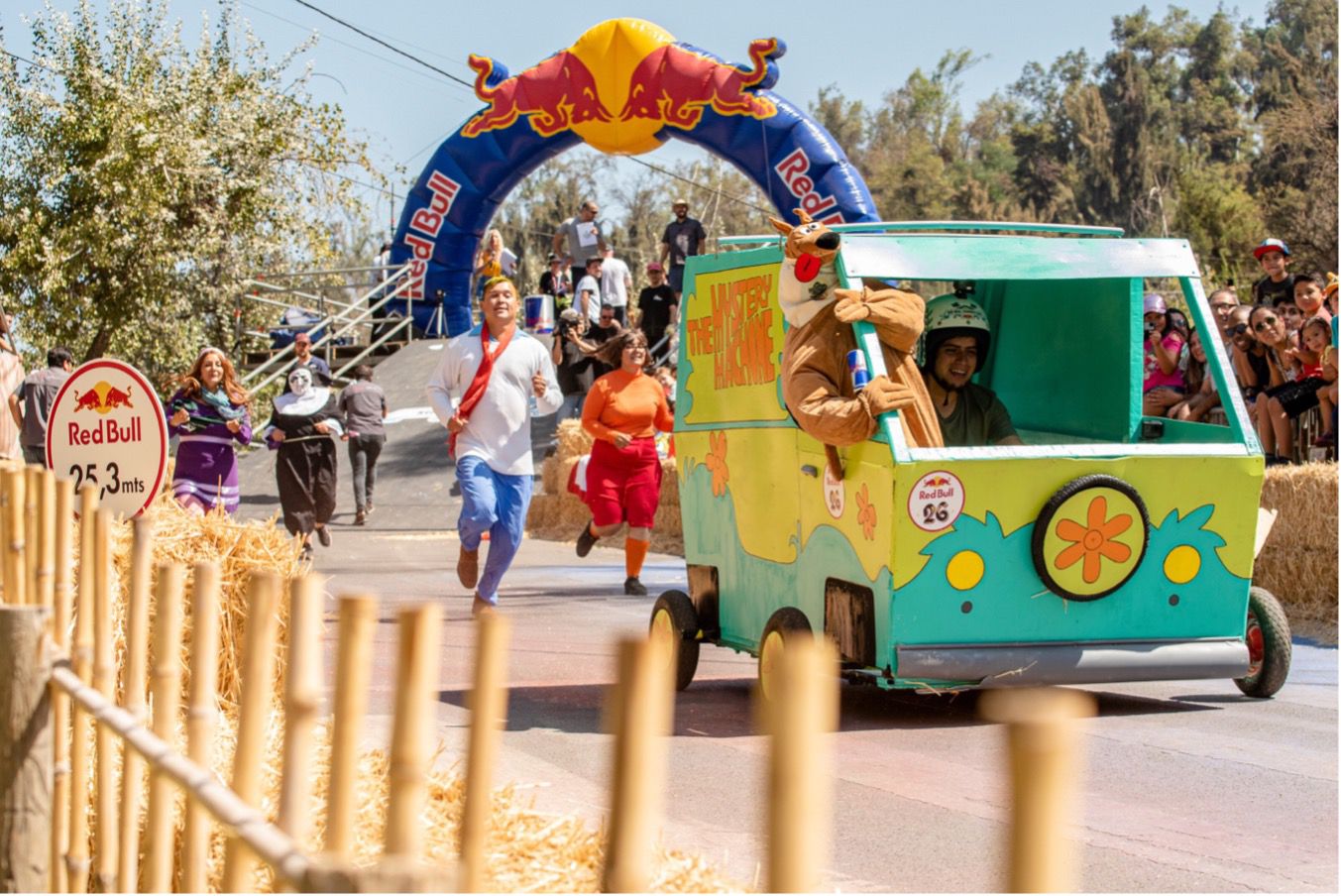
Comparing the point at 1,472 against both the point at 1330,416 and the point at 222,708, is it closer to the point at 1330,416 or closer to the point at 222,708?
the point at 222,708

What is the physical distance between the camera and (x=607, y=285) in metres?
24.3

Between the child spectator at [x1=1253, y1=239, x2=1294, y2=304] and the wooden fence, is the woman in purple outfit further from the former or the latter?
the child spectator at [x1=1253, y1=239, x2=1294, y2=304]

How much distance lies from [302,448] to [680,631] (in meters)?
7.96

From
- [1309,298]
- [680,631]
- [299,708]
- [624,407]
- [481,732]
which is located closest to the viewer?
[481,732]

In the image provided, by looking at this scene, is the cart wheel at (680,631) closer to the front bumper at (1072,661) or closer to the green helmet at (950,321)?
the front bumper at (1072,661)

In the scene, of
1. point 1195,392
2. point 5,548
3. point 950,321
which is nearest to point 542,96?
point 1195,392

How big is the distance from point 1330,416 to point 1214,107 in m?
65.7

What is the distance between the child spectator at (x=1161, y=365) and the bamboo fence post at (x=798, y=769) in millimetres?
12881

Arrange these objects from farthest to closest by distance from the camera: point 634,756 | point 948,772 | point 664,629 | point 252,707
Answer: point 664,629 < point 948,772 < point 252,707 < point 634,756

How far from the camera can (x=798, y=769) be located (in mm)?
2133

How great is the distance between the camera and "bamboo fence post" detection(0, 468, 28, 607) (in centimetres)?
500

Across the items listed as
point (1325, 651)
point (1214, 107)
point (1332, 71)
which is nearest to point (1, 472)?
point (1325, 651)

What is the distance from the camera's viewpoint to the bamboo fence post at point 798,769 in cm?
210

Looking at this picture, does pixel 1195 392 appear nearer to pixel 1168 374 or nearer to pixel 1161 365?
pixel 1168 374
